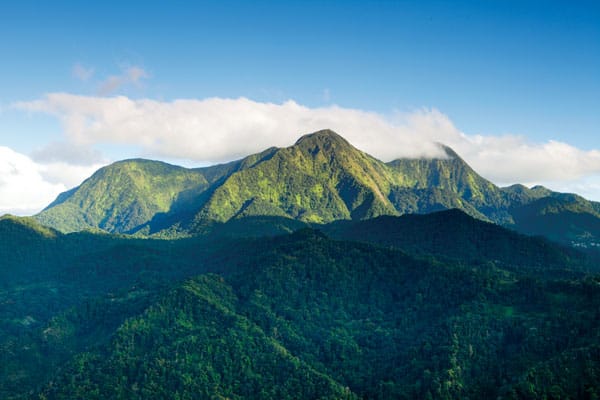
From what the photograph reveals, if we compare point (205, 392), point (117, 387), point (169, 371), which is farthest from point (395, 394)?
point (117, 387)

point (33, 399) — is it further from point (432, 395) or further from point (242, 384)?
point (432, 395)

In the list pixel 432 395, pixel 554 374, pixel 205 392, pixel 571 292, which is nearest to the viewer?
pixel 554 374

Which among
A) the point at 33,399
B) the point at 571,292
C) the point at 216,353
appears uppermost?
the point at 571,292

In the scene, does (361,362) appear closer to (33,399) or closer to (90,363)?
(90,363)

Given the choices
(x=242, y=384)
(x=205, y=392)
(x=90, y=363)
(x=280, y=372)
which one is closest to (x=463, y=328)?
(x=280, y=372)

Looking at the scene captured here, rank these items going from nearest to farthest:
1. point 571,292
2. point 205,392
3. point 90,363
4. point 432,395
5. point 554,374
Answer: point 554,374 → point 432,395 → point 205,392 → point 90,363 → point 571,292

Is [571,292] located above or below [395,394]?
above

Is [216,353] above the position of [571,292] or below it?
below

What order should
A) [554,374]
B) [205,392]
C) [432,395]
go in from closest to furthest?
[554,374] → [432,395] → [205,392]

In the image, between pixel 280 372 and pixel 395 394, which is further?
pixel 280 372
